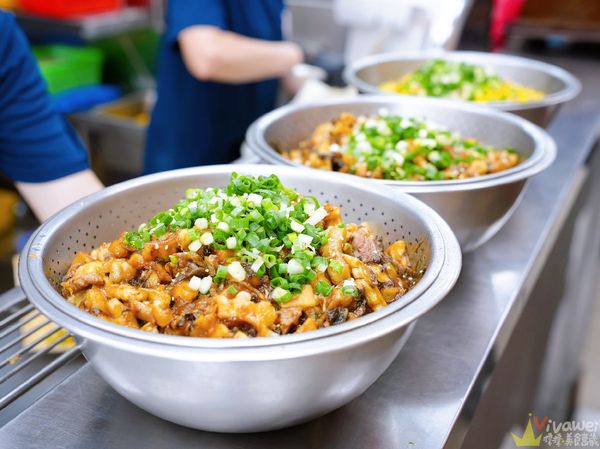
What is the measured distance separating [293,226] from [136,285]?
1.01 feet

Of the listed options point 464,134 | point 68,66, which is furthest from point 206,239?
point 68,66

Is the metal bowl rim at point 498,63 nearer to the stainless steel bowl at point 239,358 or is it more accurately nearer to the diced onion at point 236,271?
the stainless steel bowl at point 239,358

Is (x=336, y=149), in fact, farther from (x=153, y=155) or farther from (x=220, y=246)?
(x=153, y=155)

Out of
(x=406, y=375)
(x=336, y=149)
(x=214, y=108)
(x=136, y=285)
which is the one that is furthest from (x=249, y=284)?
(x=214, y=108)

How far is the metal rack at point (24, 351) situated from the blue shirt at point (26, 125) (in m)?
0.63

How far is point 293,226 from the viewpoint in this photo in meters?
1.19

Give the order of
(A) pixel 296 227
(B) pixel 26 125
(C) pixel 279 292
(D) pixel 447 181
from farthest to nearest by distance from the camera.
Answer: (B) pixel 26 125 → (D) pixel 447 181 → (A) pixel 296 227 → (C) pixel 279 292

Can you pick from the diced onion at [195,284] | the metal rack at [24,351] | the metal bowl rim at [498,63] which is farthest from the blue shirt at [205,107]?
the diced onion at [195,284]

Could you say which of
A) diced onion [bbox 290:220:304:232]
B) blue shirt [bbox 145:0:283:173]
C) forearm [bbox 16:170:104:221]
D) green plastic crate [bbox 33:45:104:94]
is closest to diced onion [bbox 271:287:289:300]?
diced onion [bbox 290:220:304:232]

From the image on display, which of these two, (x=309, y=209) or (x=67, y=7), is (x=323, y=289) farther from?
(x=67, y=7)

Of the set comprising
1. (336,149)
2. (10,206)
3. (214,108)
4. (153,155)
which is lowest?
(10,206)

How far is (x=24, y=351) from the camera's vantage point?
47.9 inches

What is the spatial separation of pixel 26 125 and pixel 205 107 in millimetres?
1188

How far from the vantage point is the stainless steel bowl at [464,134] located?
1.42m
